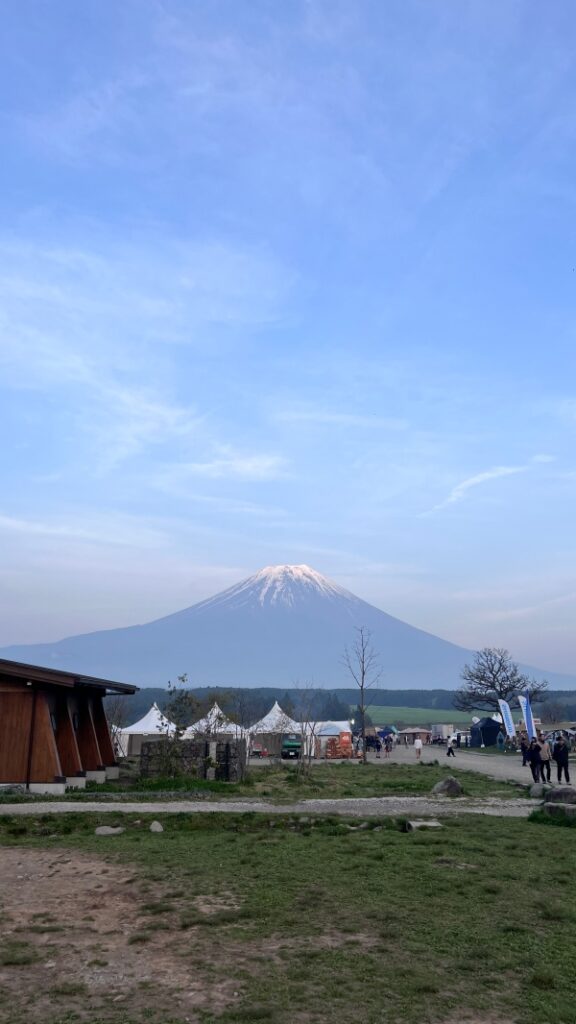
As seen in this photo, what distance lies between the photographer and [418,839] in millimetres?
12156

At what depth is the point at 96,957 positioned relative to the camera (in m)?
6.66

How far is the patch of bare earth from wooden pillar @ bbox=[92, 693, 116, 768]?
17.8 meters

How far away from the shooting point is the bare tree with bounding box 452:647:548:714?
7275 centimetres

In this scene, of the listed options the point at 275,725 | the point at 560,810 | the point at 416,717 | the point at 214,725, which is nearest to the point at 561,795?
the point at 560,810

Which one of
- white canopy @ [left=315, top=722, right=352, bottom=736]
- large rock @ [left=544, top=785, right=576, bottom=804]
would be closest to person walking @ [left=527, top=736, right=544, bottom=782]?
large rock @ [left=544, top=785, right=576, bottom=804]

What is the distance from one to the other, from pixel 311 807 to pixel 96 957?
444 inches

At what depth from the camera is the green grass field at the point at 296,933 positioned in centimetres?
565

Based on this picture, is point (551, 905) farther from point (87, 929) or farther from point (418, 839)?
point (87, 929)

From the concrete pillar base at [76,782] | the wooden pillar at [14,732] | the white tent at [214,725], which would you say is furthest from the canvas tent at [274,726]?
the wooden pillar at [14,732]

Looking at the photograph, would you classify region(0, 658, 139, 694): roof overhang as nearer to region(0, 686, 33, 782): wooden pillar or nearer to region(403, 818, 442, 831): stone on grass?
region(0, 686, 33, 782): wooden pillar

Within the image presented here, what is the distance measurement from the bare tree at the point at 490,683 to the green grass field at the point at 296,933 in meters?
63.5

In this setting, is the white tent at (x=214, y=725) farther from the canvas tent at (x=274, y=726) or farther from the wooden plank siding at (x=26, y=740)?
the wooden plank siding at (x=26, y=740)

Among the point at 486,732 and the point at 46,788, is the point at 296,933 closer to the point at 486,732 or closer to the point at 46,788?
the point at 46,788

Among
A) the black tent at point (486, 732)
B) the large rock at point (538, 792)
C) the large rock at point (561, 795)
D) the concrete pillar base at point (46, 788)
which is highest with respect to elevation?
the black tent at point (486, 732)
